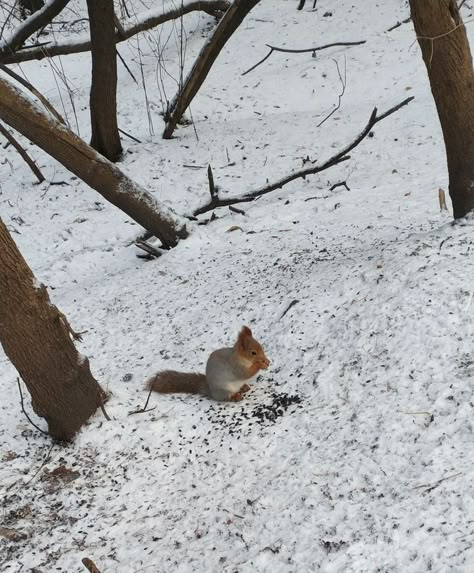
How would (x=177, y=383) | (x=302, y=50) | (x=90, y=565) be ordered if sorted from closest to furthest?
1. (x=90, y=565)
2. (x=177, y=383)
3. (x=302, y=50)

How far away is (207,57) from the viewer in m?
9.43

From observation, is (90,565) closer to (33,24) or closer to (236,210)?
(236,210)

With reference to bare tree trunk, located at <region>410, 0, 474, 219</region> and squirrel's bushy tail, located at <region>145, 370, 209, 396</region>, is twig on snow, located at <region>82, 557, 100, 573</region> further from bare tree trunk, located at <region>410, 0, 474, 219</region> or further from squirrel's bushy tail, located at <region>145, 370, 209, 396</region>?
bare tree trunk, located at <region>410, 0, 474, 219</region>

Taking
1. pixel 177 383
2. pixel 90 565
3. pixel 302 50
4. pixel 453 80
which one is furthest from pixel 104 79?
pixel 90 565

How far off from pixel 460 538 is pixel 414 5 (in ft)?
10.9

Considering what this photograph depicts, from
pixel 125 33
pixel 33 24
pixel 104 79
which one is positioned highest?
pixel 33 24

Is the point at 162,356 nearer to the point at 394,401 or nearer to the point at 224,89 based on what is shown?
the point at 394,401

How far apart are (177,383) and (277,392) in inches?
26.8

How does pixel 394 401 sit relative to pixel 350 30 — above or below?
below

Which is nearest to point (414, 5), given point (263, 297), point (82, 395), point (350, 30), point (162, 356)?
point (263, 297)

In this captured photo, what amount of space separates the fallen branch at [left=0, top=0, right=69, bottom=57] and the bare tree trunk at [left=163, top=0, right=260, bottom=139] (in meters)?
2.12

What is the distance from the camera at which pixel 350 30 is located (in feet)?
41.6

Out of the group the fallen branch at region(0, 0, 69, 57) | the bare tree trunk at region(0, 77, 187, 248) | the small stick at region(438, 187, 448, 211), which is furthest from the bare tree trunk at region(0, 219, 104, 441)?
the fallen branch at region(0, 0, 69, 57)

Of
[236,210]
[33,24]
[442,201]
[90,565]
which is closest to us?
[90,565]
